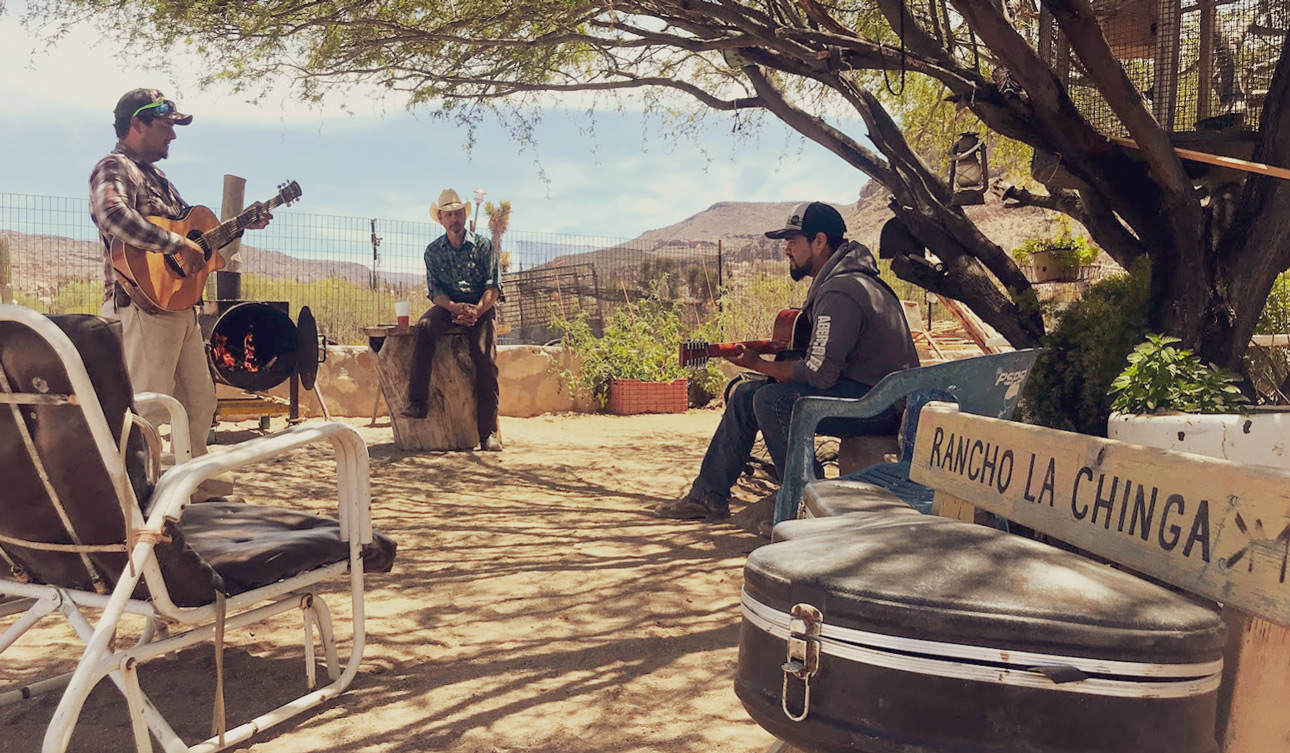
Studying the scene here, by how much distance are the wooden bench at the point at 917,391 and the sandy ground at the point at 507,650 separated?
0.51 metres

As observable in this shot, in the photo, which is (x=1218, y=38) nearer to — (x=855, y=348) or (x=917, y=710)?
(x=855, y=348)

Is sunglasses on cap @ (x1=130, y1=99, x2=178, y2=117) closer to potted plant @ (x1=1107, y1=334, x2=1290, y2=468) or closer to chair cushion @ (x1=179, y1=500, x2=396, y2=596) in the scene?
chair cushion @ (x1=179, y1=500, x2=396, y2=596)

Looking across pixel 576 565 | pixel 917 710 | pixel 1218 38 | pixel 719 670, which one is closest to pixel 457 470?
pixel 576 565

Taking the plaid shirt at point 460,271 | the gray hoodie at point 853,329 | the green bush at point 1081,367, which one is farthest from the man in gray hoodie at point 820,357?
the plaid shirt at point 460,271

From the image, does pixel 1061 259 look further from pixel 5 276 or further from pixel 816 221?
pixel 5 276

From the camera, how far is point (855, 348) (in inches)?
174

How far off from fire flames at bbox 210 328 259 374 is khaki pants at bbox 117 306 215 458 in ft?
6.86

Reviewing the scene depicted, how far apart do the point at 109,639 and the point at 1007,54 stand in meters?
3.65

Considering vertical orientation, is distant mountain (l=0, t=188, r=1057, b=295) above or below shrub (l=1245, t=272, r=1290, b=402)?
above

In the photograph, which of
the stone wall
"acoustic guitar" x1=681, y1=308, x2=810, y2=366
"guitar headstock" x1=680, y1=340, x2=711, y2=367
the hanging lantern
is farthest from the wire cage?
the stone wall

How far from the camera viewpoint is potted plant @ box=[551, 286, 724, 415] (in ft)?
34.4

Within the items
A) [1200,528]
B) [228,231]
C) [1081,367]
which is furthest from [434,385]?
[1200,528]

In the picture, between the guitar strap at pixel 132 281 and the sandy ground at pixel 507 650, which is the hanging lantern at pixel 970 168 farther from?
the guitar strap at pixel 132 281

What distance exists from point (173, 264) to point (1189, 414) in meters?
4.84
